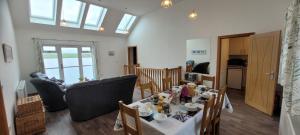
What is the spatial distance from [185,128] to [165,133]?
0.25 meters

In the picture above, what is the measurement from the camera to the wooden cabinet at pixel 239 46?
501 cm

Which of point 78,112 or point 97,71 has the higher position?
point 97,71

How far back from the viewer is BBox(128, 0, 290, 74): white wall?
10.5 feet

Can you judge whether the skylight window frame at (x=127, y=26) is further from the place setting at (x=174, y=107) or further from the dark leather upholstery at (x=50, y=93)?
the place setting at (x=174, y=107)

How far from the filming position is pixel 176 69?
4.87 metres

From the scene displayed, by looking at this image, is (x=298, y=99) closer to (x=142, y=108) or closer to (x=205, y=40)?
(x=142, y=108)

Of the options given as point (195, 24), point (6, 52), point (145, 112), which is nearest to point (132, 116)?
point (145, 112)

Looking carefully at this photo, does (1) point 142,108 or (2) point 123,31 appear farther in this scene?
(2) point 123,31

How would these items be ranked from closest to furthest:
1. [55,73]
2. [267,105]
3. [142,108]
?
[142,108]
[267,105]
[55,73]

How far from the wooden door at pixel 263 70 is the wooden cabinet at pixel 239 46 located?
1.78 metres

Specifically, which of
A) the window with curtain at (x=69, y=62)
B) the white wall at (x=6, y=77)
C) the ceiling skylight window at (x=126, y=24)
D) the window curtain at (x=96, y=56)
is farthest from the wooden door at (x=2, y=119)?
the ceiling skylight window at (x=126, y=24)

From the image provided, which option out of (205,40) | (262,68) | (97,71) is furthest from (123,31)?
(262,68)

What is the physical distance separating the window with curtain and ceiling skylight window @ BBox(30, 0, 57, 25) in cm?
97

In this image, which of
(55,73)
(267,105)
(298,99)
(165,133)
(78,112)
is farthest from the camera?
(55,73)
